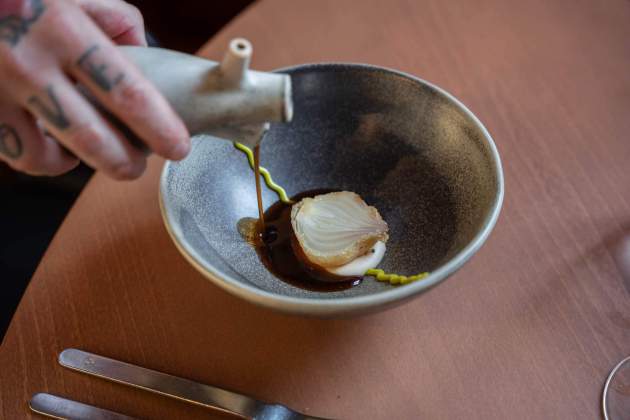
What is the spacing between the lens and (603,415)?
0.55 metres

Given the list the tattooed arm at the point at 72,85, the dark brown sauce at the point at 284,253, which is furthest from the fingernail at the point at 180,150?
the dark brown sauce at the point at 284,253

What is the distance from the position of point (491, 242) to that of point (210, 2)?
1.34 meters

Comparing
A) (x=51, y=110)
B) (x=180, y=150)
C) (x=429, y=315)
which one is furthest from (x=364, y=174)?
(x=51, y=110)

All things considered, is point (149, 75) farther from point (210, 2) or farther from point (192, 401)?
point (210, 2)

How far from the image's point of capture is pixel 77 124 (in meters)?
0.47

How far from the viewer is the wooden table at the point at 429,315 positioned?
0.57 meters

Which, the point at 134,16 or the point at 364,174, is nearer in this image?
the point at 134,16

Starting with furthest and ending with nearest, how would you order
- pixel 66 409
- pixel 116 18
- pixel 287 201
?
1. pixel 287 201
2. pixel 116 18
3. pixel 66 409

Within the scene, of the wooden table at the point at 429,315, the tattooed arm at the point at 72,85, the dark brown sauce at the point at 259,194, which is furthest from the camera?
the dark brown sauce at the point at 259,194

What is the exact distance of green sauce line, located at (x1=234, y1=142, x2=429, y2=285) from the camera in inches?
25.3

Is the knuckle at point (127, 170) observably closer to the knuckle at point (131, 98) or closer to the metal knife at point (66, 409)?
Result: the knuckle at point (131, 98)

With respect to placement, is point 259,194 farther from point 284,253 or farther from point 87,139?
point 87,139

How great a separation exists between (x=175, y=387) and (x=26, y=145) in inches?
11.6

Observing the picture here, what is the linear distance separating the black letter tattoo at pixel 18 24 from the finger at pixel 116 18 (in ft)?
0.71
